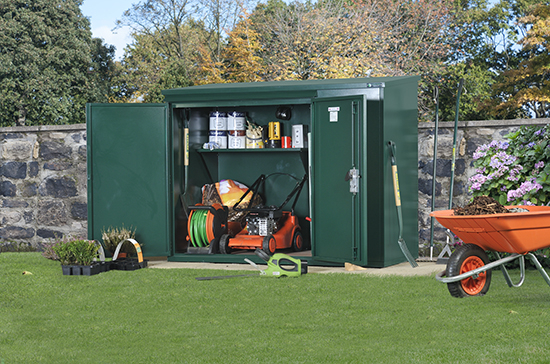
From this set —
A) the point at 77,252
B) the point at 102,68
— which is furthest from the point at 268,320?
the point at 102,68

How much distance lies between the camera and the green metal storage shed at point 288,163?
641cm

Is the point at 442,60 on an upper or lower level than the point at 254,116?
upper

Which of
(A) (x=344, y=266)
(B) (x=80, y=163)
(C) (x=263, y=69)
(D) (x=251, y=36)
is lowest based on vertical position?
(A) (x=344, y=266)

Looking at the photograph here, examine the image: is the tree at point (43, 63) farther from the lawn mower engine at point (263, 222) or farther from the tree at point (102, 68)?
the lawn mower engine at point (263, 222)

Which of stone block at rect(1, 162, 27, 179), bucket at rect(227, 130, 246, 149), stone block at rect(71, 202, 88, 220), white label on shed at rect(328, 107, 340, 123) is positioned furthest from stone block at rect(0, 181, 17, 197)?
white label on shed at rect(328, 107, 340, 123)

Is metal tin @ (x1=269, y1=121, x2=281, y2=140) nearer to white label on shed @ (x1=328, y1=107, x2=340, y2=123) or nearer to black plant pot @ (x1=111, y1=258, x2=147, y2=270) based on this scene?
white label on shed @ (x1=328, y1=107, x2=340, y2=123)

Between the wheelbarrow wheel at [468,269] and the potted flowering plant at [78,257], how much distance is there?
351cm

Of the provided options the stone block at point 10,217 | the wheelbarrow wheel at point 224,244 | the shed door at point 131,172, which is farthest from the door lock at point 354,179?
the stone block at point 10,217

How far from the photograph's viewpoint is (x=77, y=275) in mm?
6258

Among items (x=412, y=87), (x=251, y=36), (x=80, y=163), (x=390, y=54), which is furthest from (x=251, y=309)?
(x=251, y=36)

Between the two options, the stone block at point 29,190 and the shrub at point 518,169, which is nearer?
the shrub at point 518,169

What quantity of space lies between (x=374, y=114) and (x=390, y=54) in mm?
11052

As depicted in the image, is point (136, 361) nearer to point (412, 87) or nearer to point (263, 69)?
point (412, 87)

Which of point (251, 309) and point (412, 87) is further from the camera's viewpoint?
point (412, 87)
